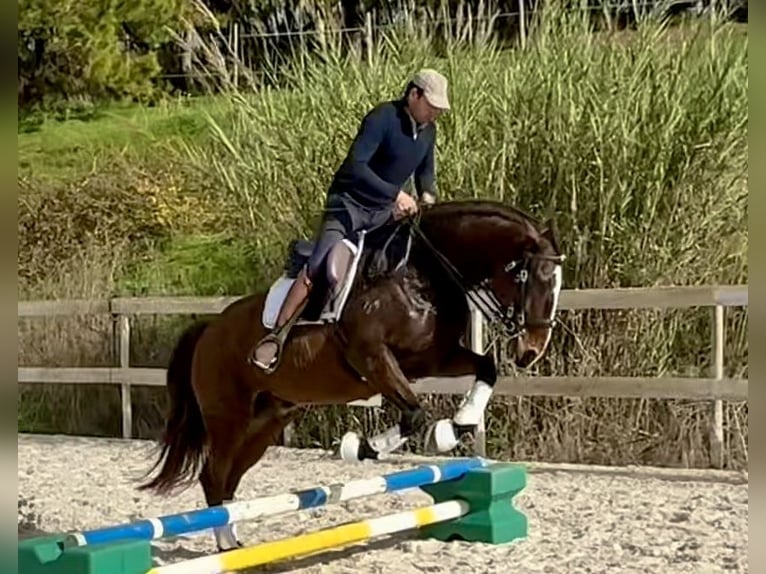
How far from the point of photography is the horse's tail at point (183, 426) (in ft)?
19.5

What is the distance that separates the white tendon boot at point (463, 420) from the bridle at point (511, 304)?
0.26 metres

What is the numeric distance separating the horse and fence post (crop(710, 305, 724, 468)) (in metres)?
3.08

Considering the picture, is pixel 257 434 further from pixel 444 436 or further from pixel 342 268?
pixel 444 436

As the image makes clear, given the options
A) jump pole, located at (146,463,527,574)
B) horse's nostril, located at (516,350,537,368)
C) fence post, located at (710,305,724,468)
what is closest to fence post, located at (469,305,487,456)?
fence post, located at (710,305,724,468)

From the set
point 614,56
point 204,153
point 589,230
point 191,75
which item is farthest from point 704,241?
point 191,75

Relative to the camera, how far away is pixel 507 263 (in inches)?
206

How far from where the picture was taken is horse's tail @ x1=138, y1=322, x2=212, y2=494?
5934mm

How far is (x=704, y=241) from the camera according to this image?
30.9ft

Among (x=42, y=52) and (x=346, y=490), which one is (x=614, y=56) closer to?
(x=346, y=490)

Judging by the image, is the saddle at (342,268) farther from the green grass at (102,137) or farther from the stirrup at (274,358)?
the green grass at (102,137)

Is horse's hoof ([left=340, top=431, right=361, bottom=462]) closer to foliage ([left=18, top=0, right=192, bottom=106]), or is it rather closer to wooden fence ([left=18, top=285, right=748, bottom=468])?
wooden fence ([left=18, top=285, right=748, bottom=468])

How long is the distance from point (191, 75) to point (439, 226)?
7.97 meters

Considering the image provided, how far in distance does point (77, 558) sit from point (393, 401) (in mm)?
1476

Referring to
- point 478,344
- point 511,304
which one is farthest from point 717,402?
point 511,304
